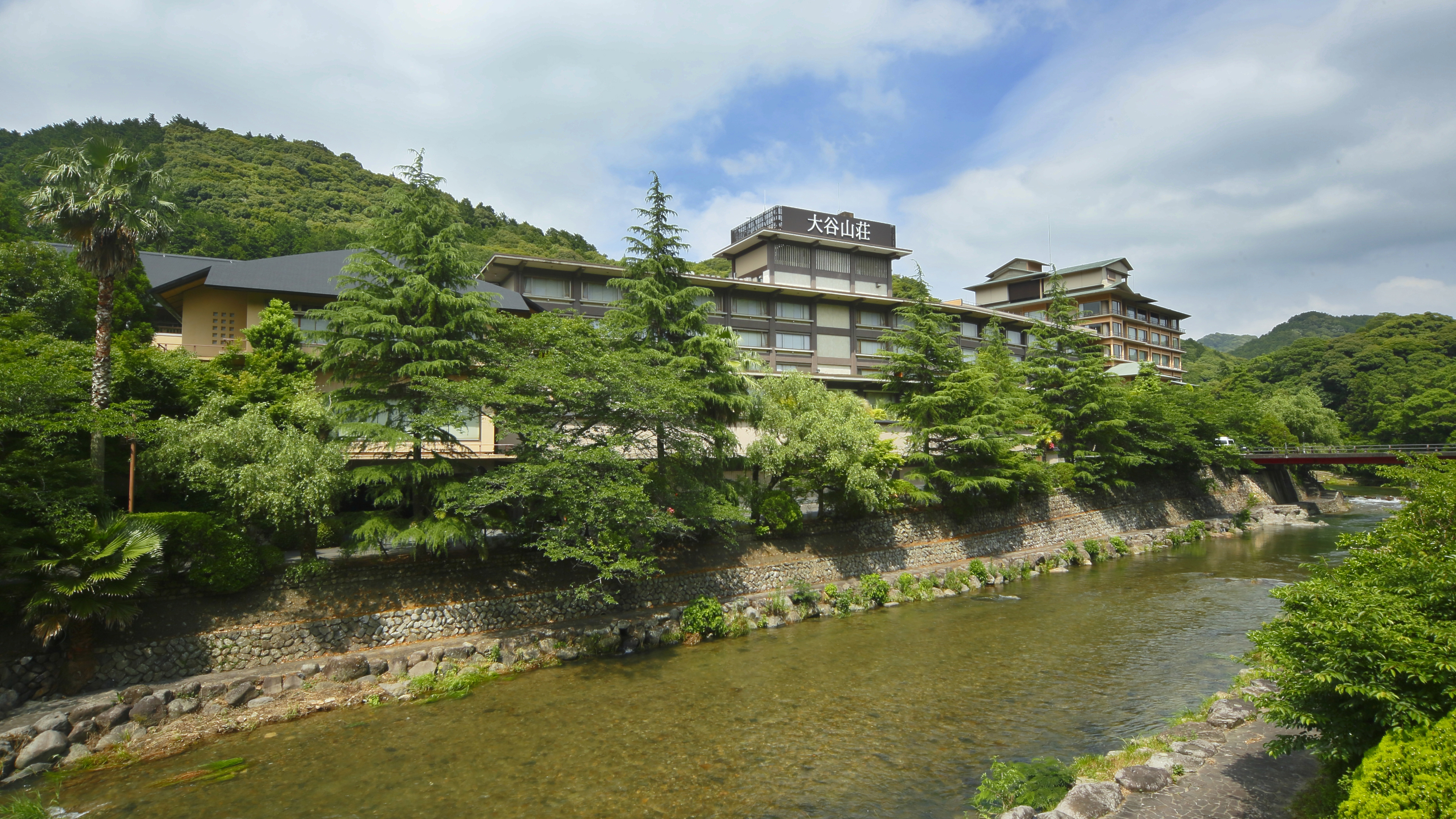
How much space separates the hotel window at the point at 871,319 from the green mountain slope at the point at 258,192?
22630 millimetres

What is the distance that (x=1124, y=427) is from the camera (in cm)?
3828

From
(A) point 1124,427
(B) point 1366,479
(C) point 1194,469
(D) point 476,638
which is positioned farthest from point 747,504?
(B) point 1366,479

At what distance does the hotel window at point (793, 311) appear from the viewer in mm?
43281

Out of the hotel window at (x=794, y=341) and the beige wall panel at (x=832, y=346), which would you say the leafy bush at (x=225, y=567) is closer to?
the hotel window at (x=794, y=341)

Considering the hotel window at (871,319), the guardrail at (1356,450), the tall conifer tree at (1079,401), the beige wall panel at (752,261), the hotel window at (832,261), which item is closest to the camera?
the tall conifer tree at (1079,401)

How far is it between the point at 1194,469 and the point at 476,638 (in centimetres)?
4746

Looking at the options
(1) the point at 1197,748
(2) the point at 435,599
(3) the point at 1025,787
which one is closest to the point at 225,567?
(2) the point at 435,599

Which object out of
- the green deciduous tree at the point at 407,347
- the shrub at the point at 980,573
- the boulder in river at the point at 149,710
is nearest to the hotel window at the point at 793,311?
the shrub at the point at 980,573

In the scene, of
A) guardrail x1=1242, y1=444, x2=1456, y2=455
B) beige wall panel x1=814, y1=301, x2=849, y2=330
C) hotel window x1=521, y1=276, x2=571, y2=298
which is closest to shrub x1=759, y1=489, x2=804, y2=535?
hotel window x1=521, y1=276, x2=571, y2=298

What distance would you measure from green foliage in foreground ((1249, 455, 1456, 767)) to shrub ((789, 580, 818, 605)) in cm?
1488

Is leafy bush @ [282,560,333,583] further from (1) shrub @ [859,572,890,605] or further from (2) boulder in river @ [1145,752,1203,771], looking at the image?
(2) boulder in river @ [1145,752,1203,771]

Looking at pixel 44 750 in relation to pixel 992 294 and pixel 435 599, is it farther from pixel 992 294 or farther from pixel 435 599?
pixel 992 294

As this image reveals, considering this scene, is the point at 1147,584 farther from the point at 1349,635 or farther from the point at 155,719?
the point at 155,719

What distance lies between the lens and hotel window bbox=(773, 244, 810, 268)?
148ft
